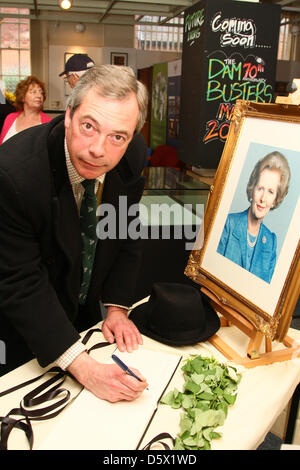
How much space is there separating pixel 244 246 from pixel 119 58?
10.9 meters

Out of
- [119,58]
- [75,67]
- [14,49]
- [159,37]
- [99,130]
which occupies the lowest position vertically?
[99,130]

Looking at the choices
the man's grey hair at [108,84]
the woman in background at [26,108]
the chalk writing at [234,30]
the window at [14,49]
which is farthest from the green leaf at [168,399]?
the window at [14,49]

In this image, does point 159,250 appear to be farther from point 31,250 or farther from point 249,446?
point 249,446

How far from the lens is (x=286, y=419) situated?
1.65m

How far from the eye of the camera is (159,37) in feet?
42.4

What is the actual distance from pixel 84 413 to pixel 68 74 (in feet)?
9.24

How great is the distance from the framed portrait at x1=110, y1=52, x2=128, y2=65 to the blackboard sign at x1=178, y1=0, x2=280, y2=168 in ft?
28.5

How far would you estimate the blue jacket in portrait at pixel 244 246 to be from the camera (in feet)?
4.13

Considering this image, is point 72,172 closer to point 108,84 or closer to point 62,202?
point 62,202

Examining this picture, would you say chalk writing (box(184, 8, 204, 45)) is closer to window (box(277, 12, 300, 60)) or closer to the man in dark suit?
the man in dark suit

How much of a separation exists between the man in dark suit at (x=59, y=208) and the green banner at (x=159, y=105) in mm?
6480

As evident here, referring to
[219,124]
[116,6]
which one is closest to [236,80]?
[219,124]

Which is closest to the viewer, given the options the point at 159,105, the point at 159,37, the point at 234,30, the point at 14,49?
the point at 234,30

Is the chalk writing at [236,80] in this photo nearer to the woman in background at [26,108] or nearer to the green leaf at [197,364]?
the woman in background at [26,108]
